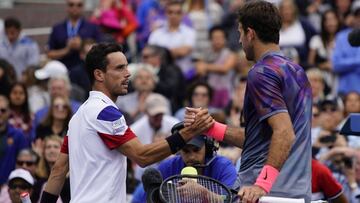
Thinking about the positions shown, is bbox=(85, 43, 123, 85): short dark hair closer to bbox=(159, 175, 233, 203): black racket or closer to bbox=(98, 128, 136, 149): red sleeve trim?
bbox=(98, 128, 136, 149): red sleeve trim

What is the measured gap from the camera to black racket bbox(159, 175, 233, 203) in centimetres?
730

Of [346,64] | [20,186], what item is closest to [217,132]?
[20,186]

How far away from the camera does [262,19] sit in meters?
7.23

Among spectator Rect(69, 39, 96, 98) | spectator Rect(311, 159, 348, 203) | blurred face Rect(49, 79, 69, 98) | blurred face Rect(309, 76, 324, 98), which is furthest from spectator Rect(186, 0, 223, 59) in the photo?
spectator Rect(311, 159, 348, 203)

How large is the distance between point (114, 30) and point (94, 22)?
0.32 meters

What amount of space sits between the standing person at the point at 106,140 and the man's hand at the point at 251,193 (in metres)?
0.95

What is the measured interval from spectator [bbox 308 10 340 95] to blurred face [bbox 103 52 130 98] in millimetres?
9037

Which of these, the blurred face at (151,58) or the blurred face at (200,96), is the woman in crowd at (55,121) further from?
the blurred face at (151,58)

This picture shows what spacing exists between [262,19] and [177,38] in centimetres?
976

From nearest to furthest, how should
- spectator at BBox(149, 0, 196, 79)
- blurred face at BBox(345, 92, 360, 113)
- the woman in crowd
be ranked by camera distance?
the woman in crowd → blurred face at BBox(345, 92, 360, 113) → spectator at BBox(149, 0, 196, 79)

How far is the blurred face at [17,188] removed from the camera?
37.0ft

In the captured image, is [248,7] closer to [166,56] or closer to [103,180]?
[103,180]

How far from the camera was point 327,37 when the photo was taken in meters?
17.4

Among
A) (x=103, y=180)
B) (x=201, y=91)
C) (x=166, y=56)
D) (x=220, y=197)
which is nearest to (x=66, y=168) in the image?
(x=103, y=180)
